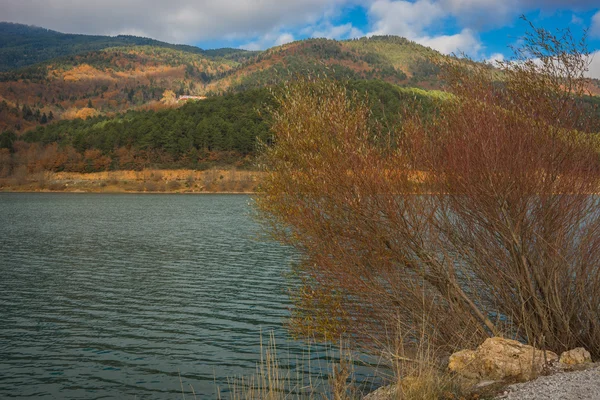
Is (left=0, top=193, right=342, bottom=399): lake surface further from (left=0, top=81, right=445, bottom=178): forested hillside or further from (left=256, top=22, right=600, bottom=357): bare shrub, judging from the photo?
(left=0, top=81, right=445, bottom=178): forested hillside

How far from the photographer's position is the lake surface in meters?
12.8

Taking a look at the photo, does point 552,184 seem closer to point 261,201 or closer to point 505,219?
point 505,219

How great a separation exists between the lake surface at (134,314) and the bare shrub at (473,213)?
396 centimetres

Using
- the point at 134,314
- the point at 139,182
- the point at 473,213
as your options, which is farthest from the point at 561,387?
the point at 139,182

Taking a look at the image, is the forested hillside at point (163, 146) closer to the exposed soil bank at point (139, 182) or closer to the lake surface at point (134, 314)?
the exposed soil bank at point (139, 182)

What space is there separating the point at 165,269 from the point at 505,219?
70.6 ft

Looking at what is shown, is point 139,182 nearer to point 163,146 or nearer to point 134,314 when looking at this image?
point 163,146

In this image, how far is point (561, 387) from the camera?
7727 mm

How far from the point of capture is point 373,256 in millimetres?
11727

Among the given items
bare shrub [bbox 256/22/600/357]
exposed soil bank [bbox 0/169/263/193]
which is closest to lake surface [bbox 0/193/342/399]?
bare shrub [bbox 256/22/600/357]

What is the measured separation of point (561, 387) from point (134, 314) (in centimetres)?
1521

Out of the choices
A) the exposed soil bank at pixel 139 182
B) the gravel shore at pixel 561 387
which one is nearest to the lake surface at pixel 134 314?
the gravel shore at pixel 561 387

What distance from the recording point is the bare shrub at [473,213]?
1062 centimetres

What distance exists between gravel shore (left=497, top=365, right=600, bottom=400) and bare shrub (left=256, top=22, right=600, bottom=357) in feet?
6.42
